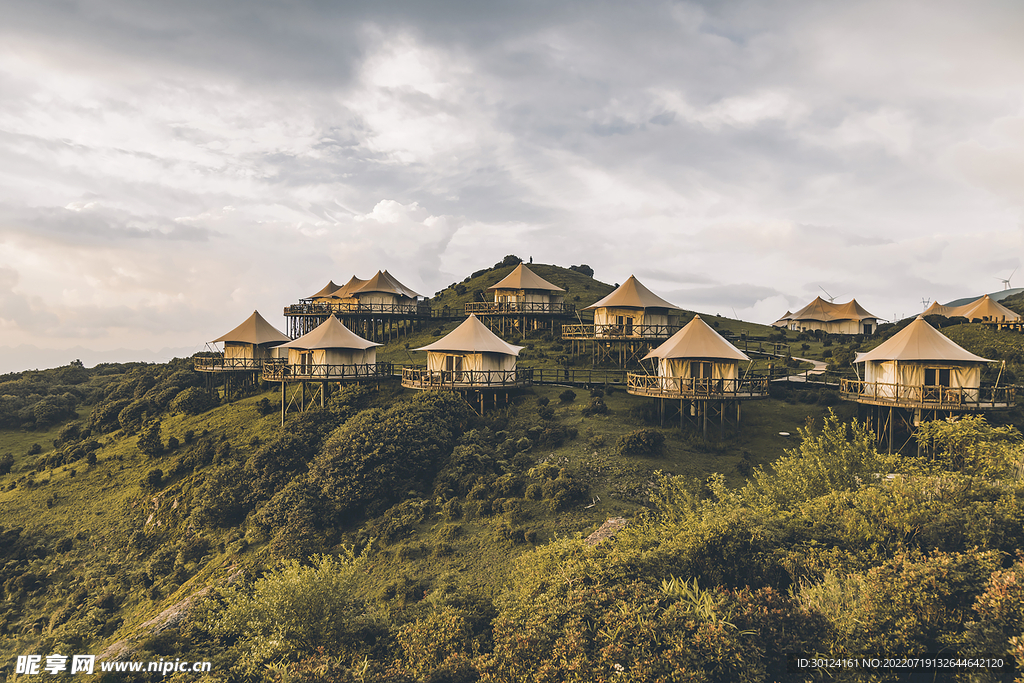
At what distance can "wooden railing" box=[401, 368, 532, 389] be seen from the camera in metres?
41.6

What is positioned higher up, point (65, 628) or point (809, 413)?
point (809, 413)

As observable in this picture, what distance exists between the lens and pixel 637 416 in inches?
1556

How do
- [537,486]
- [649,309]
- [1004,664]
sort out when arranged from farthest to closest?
[649,309] → [537,486] → [1004,664]

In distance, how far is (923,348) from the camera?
35.6m

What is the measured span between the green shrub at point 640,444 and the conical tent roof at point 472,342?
13033 mm

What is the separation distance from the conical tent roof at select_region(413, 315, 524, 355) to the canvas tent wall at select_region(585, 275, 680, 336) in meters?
17.4

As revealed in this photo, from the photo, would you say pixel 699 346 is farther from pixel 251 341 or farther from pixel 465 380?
pixel 251 341

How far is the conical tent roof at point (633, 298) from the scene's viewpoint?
5781 cm

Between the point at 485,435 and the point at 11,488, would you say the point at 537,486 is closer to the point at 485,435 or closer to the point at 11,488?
the point at 485,435

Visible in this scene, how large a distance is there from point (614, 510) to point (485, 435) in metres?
11.7

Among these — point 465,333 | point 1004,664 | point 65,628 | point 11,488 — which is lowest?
point 65,628

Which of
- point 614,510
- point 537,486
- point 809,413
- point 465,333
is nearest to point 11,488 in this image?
point 465,333

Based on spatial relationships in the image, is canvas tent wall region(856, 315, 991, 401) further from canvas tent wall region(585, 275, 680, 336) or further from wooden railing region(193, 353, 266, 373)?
wooden railing region(193, 353, 266, 373)

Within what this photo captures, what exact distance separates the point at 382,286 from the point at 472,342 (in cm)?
3275
